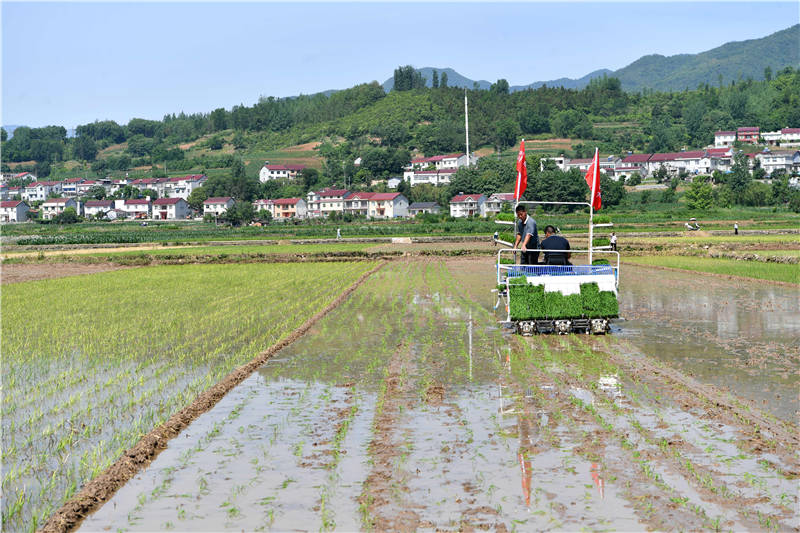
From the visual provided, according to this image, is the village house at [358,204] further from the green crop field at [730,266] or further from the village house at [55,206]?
the green crop field at [730,266]

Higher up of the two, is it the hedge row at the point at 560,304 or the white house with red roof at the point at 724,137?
the white house with red roof at the point at 724,137

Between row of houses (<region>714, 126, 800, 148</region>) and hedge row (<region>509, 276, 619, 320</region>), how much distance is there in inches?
5902

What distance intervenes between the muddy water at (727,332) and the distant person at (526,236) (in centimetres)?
228

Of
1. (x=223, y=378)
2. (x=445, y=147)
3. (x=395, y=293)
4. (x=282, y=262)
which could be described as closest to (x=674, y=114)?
(x=445, y=147)

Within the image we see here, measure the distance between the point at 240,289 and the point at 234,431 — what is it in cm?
1731

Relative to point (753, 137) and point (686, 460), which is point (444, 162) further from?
point (686, 460)

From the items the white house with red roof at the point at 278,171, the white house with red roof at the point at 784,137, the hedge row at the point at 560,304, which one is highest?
the white house with red roof at the point at 784,137

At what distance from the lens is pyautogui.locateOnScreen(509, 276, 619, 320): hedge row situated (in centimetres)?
1450

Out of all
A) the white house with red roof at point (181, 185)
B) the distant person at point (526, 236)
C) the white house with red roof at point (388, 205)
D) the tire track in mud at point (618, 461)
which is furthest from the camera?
the white house with red roof at point (181, 185)

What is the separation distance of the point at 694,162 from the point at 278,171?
7402 cm

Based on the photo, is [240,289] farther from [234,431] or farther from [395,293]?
[234,431]

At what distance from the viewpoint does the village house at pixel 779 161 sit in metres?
126

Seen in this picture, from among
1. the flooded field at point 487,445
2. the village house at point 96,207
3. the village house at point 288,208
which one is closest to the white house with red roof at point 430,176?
the village house at point 288,208

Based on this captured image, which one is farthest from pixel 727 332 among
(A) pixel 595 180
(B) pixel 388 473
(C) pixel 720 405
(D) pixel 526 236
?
(B) pixel 388 473
